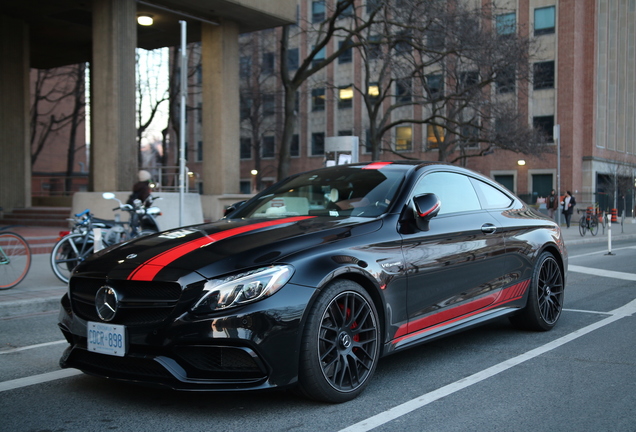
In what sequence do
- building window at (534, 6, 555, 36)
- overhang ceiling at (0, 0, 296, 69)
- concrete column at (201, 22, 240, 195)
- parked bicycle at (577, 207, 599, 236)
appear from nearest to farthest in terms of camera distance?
overhang ceiling at (0, 0, 296, 69), concrete column at (201, 22, 240, 195), parked bicycle at (577, 207, 599, 236), building window at (534, 6, 555, 36)

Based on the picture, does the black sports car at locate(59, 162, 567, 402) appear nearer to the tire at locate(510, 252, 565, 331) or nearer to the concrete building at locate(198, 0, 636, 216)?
the tire at locate(510, 252, 565, 331)

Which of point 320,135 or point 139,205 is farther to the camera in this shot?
point 320,135

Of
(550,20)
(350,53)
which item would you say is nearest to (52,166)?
(350,53)

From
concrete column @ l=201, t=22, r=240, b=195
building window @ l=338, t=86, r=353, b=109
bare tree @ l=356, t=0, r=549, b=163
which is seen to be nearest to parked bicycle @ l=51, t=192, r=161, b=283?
concrete column @ l=201, t=22, r=240, b=195

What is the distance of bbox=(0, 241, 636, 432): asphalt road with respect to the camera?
12.0 feet

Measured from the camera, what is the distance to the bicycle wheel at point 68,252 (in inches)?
374

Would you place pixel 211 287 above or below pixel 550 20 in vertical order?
below

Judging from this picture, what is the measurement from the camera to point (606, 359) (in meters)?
5.20

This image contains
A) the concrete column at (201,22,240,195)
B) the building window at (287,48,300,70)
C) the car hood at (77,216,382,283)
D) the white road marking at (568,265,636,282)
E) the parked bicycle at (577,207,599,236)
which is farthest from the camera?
the building window at (287,48,300,70)

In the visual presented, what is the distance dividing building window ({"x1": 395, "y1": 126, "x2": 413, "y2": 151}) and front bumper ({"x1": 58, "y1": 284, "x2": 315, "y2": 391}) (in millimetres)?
47718

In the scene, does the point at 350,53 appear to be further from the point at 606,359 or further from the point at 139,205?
the point at 606,359

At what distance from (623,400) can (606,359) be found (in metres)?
1.13

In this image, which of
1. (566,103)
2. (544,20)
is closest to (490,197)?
(566,103)

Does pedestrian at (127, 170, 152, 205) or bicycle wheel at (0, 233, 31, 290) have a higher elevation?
pedestrian at (127, 170, 152, 205)
